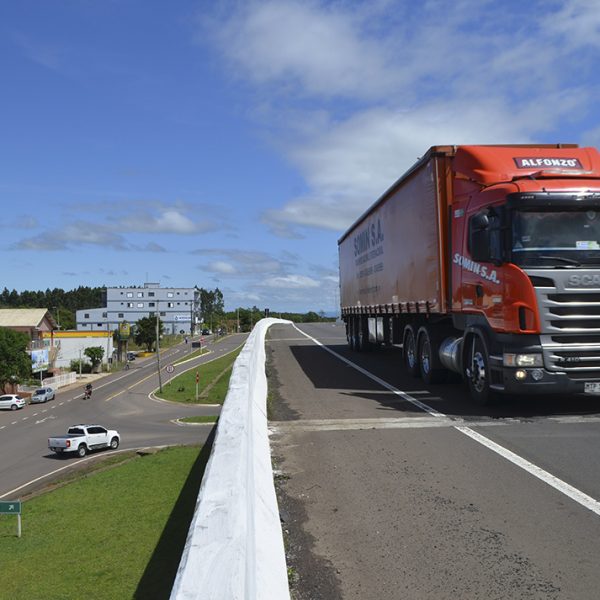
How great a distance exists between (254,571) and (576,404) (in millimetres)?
8171

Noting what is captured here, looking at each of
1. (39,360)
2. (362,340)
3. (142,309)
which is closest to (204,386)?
(362,340)

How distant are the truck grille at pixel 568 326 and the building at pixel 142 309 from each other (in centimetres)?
14374

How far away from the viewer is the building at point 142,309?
153m

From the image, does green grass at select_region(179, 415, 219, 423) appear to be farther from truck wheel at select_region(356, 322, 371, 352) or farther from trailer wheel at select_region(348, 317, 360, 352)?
truck wheel at select_region(356, 322, 371, 352)

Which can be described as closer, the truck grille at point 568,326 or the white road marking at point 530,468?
the white road marking at point 530,468

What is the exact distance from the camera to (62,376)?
→ 73.3m

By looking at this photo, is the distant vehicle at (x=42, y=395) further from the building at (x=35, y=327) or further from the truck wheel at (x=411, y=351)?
the truck wheel at (x=411, y=351)

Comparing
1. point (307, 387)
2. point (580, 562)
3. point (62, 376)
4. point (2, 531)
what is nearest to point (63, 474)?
point (2, 531)

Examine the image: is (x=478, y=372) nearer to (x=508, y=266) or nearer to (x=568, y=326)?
(x=568, y=326)

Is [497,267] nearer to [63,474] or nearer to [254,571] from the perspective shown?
[254,571]

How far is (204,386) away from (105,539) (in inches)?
1410

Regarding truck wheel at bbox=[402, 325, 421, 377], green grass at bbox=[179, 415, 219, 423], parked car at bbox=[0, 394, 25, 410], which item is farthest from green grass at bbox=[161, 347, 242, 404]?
truck wheel at bbox=[402, 325, 421, 377]

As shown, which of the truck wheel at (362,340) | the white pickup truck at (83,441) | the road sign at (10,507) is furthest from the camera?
the white pickup truck at (83,441)

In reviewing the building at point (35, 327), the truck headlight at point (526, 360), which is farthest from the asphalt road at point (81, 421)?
the truck headlight at point (526, 360)
